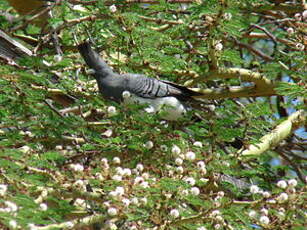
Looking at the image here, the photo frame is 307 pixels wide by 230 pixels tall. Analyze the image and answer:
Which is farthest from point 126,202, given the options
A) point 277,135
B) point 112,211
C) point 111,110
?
point 277,135

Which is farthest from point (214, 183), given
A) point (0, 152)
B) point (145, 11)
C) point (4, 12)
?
point (4, 12)

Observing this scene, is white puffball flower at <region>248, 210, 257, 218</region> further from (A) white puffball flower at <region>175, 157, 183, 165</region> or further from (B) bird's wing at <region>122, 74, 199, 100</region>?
(B) bird's wing at <region>122, 74, 199, 100</region>

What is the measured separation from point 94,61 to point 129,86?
1.15 feet

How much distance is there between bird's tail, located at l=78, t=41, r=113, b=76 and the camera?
5178 millimetres

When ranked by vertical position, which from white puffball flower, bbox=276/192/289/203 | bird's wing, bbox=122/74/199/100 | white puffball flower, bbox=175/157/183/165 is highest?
white puffball flower, bbox=276/192/289/203

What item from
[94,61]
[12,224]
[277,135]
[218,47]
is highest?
[12,224]

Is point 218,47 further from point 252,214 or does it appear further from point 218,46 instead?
point 252,214

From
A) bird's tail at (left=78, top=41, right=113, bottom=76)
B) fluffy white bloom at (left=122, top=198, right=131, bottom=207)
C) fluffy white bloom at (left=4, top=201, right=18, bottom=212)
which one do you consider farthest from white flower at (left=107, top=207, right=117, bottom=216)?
bird's tail at (left=78, top=41, right=113, bottom=76)

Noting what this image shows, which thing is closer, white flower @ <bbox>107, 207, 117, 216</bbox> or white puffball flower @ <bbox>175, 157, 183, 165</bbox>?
white flower @ <bbox>107, 207, 117, 216</bbox>

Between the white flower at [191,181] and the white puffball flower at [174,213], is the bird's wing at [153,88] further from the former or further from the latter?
the white puffball flower at [174,213]

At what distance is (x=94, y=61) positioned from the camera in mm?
5230

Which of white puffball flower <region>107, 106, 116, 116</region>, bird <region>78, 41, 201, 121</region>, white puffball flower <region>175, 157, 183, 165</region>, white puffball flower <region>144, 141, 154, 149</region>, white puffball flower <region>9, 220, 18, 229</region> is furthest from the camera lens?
bird <region>78, 41, 201, 121</region>

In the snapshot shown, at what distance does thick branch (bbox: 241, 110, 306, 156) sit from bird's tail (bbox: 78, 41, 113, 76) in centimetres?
138

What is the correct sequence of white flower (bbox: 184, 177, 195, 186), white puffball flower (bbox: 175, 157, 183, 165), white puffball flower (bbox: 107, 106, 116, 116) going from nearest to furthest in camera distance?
1. white flower (bbox: 184, 177, 195, 186)
2. white puffball flower (bbox: 175, 157, 183, 165)
3. white puffball flower (bbox: 107, 106, 116, 116)
